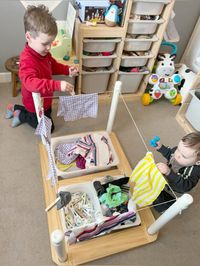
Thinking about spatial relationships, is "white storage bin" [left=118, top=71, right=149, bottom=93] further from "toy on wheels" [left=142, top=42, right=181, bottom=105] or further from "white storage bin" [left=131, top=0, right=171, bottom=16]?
"white storage bin" [left=131, top=0, right=171, bottom=16]

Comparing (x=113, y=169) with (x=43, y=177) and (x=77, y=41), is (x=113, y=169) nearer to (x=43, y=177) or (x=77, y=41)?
(x=43, y=177)

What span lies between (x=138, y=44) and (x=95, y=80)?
401 millimetres

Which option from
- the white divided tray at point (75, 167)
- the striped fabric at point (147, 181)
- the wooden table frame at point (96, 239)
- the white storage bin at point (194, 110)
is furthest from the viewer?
the white storage bin at point (194, 110)

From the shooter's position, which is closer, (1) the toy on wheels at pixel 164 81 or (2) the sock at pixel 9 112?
(2) the sock at pixel 9 112

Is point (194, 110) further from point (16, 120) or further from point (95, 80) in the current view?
point (16, 120)

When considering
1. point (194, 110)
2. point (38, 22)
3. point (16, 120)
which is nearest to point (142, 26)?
point (194, 110)

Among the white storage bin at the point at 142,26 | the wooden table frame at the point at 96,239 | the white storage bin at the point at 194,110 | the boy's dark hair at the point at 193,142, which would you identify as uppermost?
the white storage bin at the point at 142,26

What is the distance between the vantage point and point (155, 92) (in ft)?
6.19

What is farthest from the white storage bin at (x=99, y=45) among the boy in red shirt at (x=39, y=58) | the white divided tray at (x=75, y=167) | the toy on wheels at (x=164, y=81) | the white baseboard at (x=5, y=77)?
the white baseboard at (x=5, y=77)

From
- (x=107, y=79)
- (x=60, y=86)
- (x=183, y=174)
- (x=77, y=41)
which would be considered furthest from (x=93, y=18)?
(x=183, y=174)

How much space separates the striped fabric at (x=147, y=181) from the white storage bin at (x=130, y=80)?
37.7 inches

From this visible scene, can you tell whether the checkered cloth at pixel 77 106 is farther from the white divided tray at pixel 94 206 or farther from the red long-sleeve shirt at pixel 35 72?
the white divided tray at pixel 94 206

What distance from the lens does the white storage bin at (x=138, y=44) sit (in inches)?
63.7

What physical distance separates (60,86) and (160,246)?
94 centimetres
